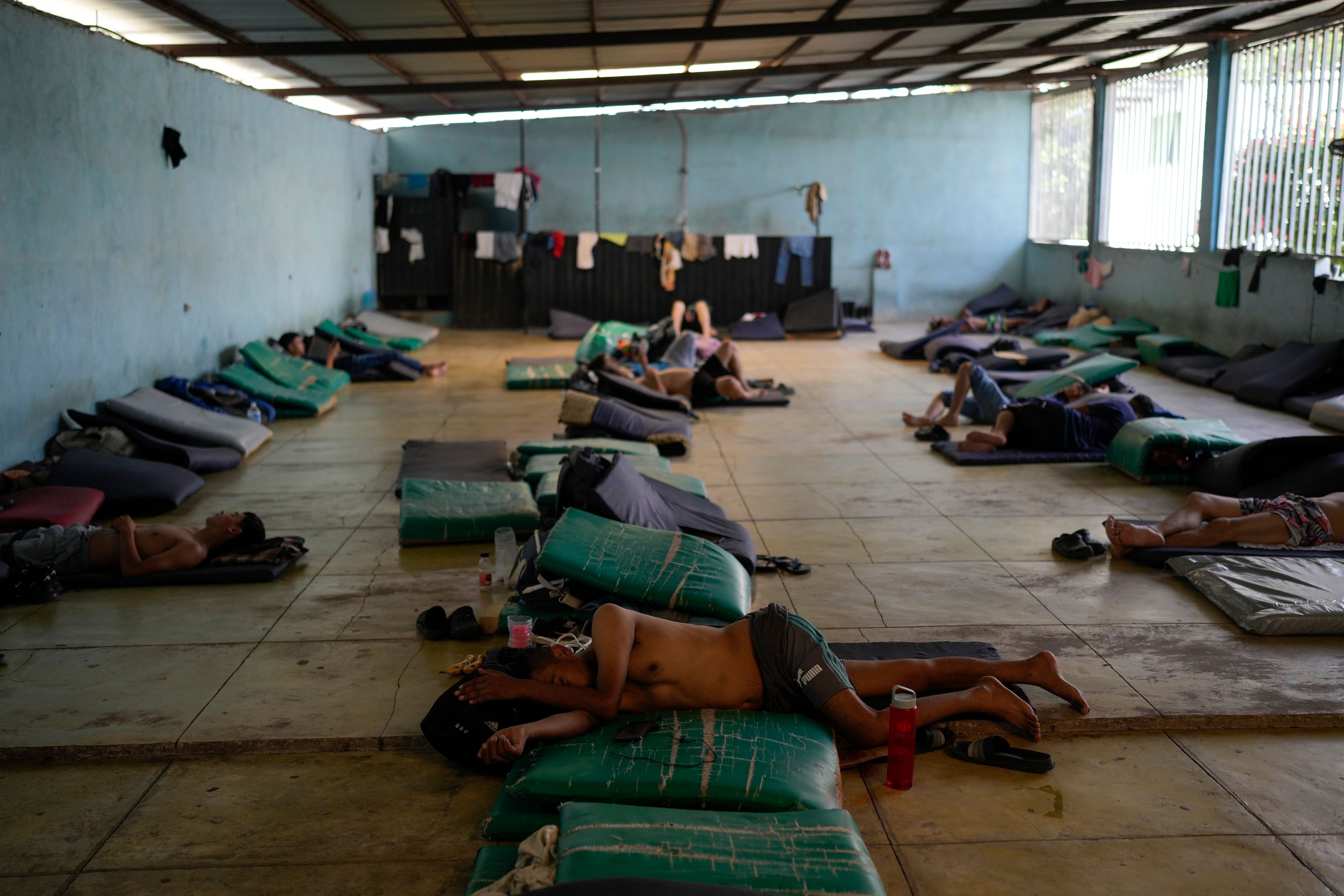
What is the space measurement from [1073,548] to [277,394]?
7.93 meters

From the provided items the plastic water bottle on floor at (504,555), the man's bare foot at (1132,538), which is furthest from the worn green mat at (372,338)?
the man's bare foot at (1132,538)

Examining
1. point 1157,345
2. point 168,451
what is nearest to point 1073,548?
point 168,451

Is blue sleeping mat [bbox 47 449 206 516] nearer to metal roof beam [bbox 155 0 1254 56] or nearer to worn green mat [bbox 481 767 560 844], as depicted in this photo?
metal roof beam [bbox 155 0 1254 56]

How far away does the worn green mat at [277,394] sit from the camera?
10.7 meters

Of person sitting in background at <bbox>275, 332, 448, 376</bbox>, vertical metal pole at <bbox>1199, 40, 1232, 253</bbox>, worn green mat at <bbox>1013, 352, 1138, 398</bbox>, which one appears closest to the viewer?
worn green mat at <bbox>1013, 352, 1138, 398</bbox>

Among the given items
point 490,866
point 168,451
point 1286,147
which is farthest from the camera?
point 1286,147

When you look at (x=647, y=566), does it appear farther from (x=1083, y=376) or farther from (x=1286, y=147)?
(x=1286, y=147)

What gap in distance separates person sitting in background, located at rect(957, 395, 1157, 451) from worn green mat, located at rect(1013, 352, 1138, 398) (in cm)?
108

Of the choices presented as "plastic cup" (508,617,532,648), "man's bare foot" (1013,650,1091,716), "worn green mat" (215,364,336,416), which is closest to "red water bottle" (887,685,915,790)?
"man's bare foot" (1013,650,1091,716)

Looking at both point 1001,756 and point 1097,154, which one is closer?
point 1001,756

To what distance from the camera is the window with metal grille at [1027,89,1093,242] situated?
56.6ft

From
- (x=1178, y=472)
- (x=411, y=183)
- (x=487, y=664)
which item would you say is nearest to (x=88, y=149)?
(x=487, y=664)

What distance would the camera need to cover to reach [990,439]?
8391 millimetres

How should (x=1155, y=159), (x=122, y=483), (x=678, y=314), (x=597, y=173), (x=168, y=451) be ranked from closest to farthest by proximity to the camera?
1. (x=122, y=483)
2. (x=168, y=451)
3. (x=1155, y=159)
4. (x=678, y=314)
5. (x=597, y=173)
